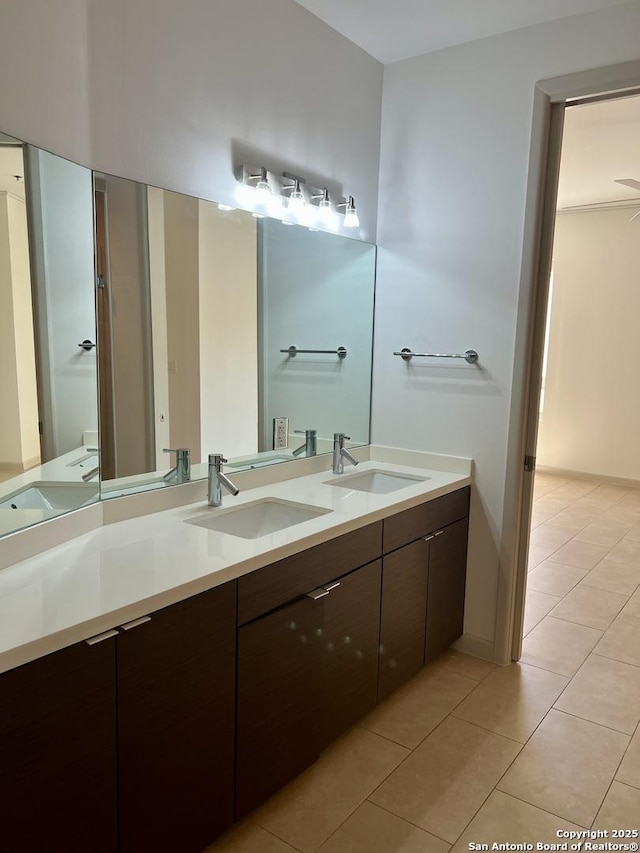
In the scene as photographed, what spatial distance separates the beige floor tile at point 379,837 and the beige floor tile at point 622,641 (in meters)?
1.48

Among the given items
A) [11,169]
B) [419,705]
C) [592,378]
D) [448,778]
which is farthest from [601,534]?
[11,169]

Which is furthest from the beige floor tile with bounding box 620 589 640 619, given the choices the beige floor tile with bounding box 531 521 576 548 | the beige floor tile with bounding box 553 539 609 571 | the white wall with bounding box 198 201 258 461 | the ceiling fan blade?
the ceiling fan blade

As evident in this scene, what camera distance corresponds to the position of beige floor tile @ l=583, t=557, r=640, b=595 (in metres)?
3.64

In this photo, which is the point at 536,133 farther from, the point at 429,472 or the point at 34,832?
the point at 34,832

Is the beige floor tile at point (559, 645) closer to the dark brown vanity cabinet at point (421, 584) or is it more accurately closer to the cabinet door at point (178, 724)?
the dark brown vanity cabinet at point (421, 584)

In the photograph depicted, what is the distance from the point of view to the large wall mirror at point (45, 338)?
150cm

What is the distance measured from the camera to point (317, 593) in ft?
6.12

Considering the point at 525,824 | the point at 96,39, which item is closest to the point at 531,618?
the point at 525,824

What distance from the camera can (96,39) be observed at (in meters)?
1.69

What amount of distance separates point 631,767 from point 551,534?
2.62 m

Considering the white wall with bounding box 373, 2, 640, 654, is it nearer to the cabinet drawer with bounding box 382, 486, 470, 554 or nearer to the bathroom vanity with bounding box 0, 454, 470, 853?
the cabinet drawer with bounding box 382, 486, 470, 554

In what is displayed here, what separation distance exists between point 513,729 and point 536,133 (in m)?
2.28

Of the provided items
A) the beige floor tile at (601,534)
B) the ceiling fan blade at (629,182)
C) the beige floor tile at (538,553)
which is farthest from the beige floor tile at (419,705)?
the ceiling fan blade at (629,182)

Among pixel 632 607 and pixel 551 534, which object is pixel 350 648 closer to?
pixel 632 607
